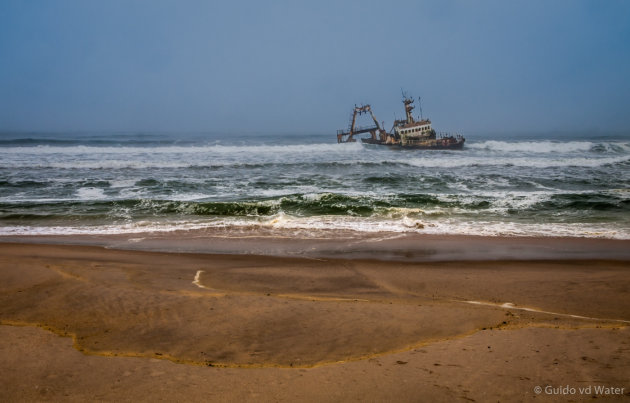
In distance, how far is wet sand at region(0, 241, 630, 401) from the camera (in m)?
3.16

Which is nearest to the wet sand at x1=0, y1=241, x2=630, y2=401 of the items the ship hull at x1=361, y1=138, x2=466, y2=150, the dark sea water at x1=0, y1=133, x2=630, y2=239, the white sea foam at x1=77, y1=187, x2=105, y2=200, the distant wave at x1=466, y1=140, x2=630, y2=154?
the dark sea water at x1=0, y1=133, x2=630, y2=239

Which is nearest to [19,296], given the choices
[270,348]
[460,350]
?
[270,348]

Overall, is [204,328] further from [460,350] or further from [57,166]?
[57,166]

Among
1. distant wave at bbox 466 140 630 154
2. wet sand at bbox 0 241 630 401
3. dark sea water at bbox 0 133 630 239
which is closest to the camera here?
wet sand at bbox 0 241 630 401

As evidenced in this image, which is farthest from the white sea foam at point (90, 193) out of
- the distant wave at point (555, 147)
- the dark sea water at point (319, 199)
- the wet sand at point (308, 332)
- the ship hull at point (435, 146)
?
the distant wave at point (555, 147)

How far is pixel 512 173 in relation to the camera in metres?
23.8

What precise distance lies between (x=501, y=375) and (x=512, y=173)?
23.3 metres

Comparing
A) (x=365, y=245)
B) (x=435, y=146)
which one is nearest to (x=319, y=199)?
(x=365, y=245)

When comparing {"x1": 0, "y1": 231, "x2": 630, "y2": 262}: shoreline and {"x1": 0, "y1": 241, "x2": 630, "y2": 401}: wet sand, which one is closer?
{"x1": 0, "y1": 241, "x2": 630, "y2": 401}: wet sand

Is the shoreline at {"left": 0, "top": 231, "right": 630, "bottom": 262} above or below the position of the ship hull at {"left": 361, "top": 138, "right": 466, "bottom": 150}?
below

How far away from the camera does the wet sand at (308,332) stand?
3158 mm

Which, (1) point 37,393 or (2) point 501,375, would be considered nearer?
(1) point 37,393

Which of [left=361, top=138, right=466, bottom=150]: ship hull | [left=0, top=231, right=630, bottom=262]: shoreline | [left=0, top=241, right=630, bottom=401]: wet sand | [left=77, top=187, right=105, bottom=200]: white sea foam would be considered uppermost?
[left=361, top=138, right=466, bottom=150]: ship hull

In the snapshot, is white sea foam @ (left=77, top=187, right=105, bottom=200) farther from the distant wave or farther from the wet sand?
the distant wave
